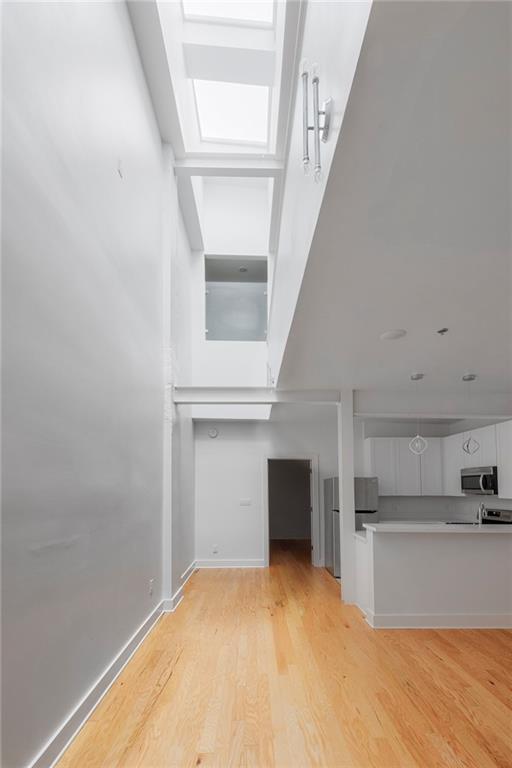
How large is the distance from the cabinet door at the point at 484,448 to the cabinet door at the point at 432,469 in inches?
40.1

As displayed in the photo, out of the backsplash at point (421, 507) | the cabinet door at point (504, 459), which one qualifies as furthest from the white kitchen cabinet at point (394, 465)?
the cabinet door at point (504, 459)

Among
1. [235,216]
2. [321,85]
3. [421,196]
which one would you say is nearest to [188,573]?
[235,216]

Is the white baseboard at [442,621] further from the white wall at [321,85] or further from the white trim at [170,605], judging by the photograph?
the white wall at [321,85]

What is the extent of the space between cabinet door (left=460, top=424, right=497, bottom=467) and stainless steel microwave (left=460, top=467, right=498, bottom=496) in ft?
0.33

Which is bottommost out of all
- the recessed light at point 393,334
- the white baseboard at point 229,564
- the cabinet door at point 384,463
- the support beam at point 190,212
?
the white baseboard at point 229,564

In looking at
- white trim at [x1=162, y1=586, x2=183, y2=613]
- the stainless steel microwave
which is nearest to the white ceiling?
white trim at [x1=162, y1=586, x2=183, y2=613]

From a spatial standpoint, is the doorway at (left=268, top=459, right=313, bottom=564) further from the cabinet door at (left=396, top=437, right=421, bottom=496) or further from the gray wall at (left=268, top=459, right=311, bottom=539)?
the cabinet door at (left=396, top=437, right=421, bottom=496)

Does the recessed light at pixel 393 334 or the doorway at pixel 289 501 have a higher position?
the recessed light at pixel 393 334

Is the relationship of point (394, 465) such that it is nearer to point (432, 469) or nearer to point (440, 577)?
point (432, 469)

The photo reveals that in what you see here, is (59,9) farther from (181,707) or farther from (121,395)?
(181,707)

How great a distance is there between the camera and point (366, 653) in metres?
4.62

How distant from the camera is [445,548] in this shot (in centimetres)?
561

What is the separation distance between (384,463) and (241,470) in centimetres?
217

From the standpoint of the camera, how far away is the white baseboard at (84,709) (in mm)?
2681
